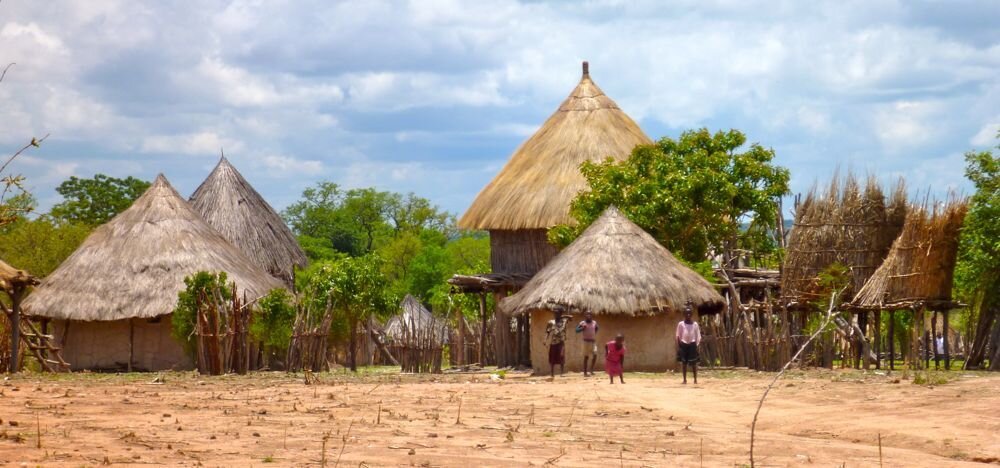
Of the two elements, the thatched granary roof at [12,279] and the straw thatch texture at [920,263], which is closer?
the thatched granary roof at [12,279]

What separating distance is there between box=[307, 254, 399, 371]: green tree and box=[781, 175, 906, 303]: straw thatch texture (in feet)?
26.1

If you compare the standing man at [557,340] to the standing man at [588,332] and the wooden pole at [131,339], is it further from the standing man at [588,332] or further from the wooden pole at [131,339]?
the wooden pole at [131,339]

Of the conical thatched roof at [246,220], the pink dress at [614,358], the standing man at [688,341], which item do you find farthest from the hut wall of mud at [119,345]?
the standing man at [688,341]

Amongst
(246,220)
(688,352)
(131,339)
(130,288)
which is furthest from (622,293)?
(246,220)

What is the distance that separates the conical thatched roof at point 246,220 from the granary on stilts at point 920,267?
1380cm

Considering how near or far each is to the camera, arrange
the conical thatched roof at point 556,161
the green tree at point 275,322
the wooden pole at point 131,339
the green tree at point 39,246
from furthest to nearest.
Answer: the green tree at point 39,246 → the conical thatched roof at point 556,161 → the wooden pole at point 131,339 → the green tree at point 275,322

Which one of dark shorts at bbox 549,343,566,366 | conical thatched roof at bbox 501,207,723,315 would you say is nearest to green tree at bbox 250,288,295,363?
conical thatched roof at bbox 501,207,723,315

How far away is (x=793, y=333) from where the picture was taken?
2516 cm

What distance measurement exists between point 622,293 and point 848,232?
5.05 metres

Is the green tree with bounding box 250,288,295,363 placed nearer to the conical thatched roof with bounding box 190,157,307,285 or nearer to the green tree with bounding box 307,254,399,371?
the green tree with bounding box 307,254,399,371

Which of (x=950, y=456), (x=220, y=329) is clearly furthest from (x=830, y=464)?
(x=220, y=329)

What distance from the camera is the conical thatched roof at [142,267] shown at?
2603cm

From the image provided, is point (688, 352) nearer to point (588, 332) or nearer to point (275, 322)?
point (588, 332)

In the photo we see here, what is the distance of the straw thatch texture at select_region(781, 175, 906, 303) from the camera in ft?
81.5
